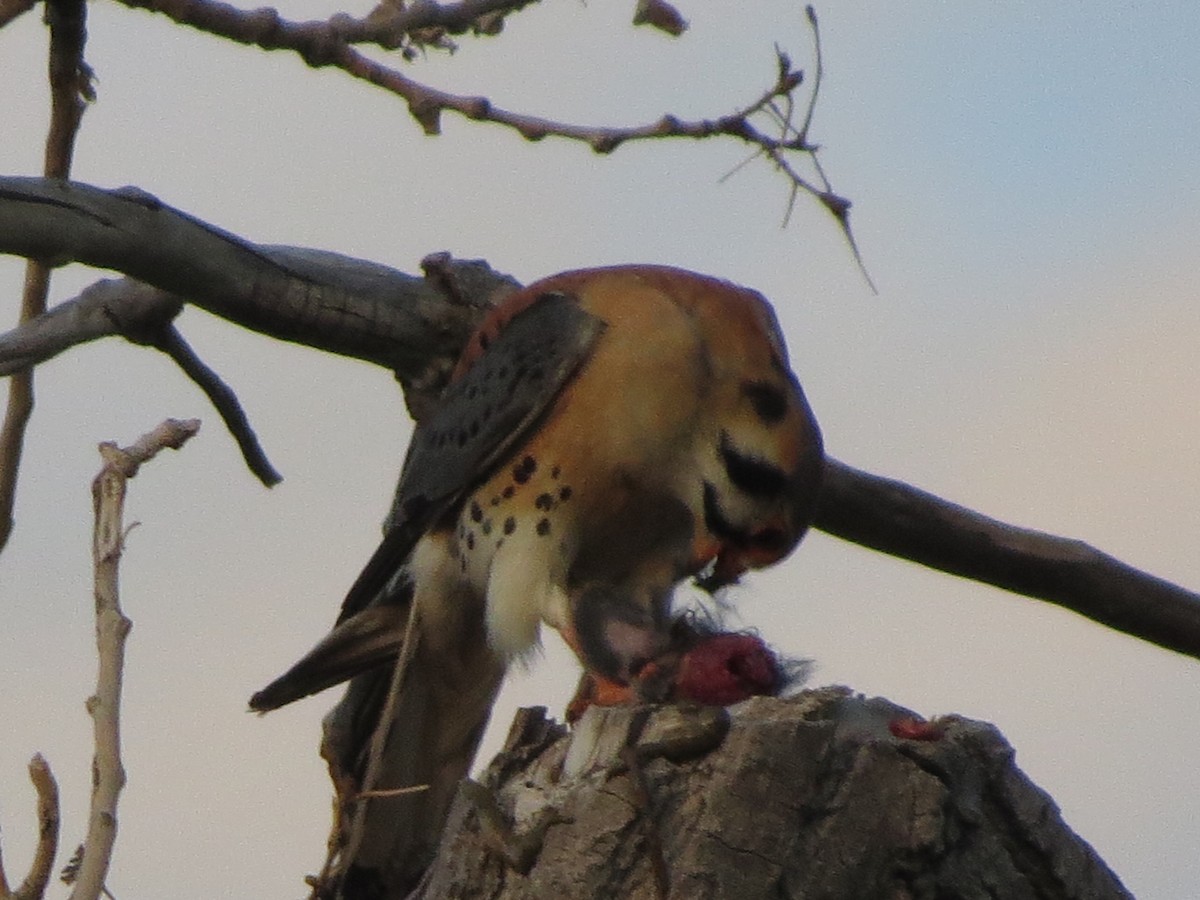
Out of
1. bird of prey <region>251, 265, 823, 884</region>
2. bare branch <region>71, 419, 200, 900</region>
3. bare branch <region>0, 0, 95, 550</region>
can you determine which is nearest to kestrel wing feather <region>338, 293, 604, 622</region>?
bird of prey <region>251, 265, 823, 884</region>

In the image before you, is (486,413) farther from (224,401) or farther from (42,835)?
(42,835)

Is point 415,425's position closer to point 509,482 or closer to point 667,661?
point 509,482

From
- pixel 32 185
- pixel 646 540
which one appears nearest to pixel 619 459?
pixel 646 540

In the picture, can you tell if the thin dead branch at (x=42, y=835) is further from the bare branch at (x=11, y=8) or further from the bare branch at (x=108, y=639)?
the bare branch at (x=11, y=8)

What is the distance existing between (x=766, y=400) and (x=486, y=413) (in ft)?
2.04

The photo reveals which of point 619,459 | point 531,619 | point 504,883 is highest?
point 619,459

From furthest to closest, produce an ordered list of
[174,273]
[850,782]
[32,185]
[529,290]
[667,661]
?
[529,290] → [174,273] → [32,185] → [667,661] → [850,782]

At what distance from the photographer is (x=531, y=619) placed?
4152mm

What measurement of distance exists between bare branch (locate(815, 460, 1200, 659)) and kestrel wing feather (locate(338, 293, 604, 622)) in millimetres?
607

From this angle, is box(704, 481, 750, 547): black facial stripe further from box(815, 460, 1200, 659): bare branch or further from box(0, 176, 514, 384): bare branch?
box(0, 176, 514, 384): bare branch

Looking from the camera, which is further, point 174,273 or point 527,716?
point 174,273

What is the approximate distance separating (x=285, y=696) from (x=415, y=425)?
0.83 m

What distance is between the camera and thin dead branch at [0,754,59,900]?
1963mm

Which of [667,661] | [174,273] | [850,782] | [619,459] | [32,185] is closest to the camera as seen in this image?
A: [850,782]
